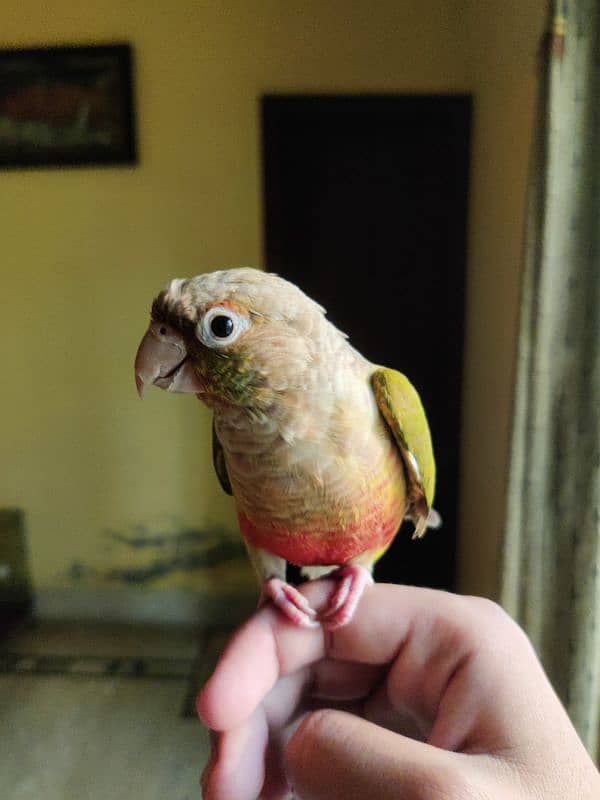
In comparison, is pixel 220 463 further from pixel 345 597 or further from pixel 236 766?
pixel 236 766

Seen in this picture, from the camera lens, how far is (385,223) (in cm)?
206

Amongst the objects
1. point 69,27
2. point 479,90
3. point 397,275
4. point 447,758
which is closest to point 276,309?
point 447,758

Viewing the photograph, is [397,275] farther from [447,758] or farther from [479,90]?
[447,758]

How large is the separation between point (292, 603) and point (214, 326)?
39 centimetres

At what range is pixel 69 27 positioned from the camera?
2.03m

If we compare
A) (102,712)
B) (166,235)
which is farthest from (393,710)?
(166,235)

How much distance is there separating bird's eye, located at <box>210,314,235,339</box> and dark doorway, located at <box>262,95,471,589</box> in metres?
1.52

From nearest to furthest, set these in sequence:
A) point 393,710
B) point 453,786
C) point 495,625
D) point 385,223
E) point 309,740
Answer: point 453,786 → point 309,740 → point 495,625 → point 393,710 → point 385,223

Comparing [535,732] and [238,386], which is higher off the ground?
[238,386]

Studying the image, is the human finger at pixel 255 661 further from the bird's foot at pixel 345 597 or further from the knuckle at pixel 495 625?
the knuckle at pixel 495 625

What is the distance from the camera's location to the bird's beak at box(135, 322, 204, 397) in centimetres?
62

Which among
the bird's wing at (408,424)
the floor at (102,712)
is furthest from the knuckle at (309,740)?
the floor at (102,712)

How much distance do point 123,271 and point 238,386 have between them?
1663 millimetres

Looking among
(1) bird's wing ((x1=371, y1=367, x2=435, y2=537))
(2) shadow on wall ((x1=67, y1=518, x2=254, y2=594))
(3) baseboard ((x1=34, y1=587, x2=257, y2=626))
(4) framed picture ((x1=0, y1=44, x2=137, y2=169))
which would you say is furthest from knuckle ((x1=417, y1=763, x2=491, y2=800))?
(4) framed picture ((x1=0, y1=44, x2=137, y2=169))
